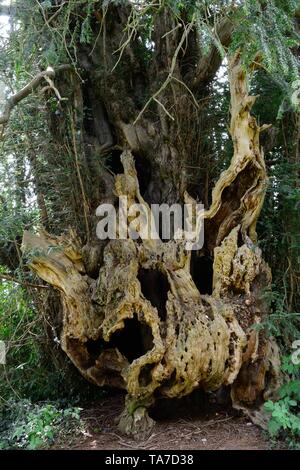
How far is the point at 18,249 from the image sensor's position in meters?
3.62

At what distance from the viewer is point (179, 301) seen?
9.53 feet

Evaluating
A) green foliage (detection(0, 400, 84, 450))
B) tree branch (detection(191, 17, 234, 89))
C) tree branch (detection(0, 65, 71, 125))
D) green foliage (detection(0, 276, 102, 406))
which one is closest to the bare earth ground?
green foliage (detection(0, 400, 84, 450))

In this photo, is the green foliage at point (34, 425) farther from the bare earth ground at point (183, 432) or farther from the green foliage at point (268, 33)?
the green foliage at point (268, 33)

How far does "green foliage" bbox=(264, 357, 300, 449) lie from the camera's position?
249 centimetres

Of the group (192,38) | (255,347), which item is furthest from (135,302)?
(192,38)

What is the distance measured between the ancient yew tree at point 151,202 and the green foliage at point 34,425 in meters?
0.32

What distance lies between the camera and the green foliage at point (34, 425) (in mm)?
2680

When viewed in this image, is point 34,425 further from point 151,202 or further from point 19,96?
point 19,96

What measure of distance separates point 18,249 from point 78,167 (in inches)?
34.3

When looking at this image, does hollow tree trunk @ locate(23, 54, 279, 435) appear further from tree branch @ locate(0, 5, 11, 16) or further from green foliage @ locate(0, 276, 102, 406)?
tree branch @ locate(0, 5, 11, 16)

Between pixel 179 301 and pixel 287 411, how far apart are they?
925mm

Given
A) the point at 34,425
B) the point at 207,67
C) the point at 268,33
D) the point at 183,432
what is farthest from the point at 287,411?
the point at 207,67

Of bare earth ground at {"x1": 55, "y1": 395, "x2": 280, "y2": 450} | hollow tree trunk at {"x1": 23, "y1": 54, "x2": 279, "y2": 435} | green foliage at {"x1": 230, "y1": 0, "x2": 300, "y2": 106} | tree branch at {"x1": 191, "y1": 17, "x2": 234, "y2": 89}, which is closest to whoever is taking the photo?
green foliage at {"x1": 230, "y1": 0, "x2": 300, "y2": 106}

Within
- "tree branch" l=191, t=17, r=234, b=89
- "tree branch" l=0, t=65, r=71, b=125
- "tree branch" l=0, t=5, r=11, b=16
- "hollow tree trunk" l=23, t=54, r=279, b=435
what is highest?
"tree branch" l=0, t=5, r=11, b=16
